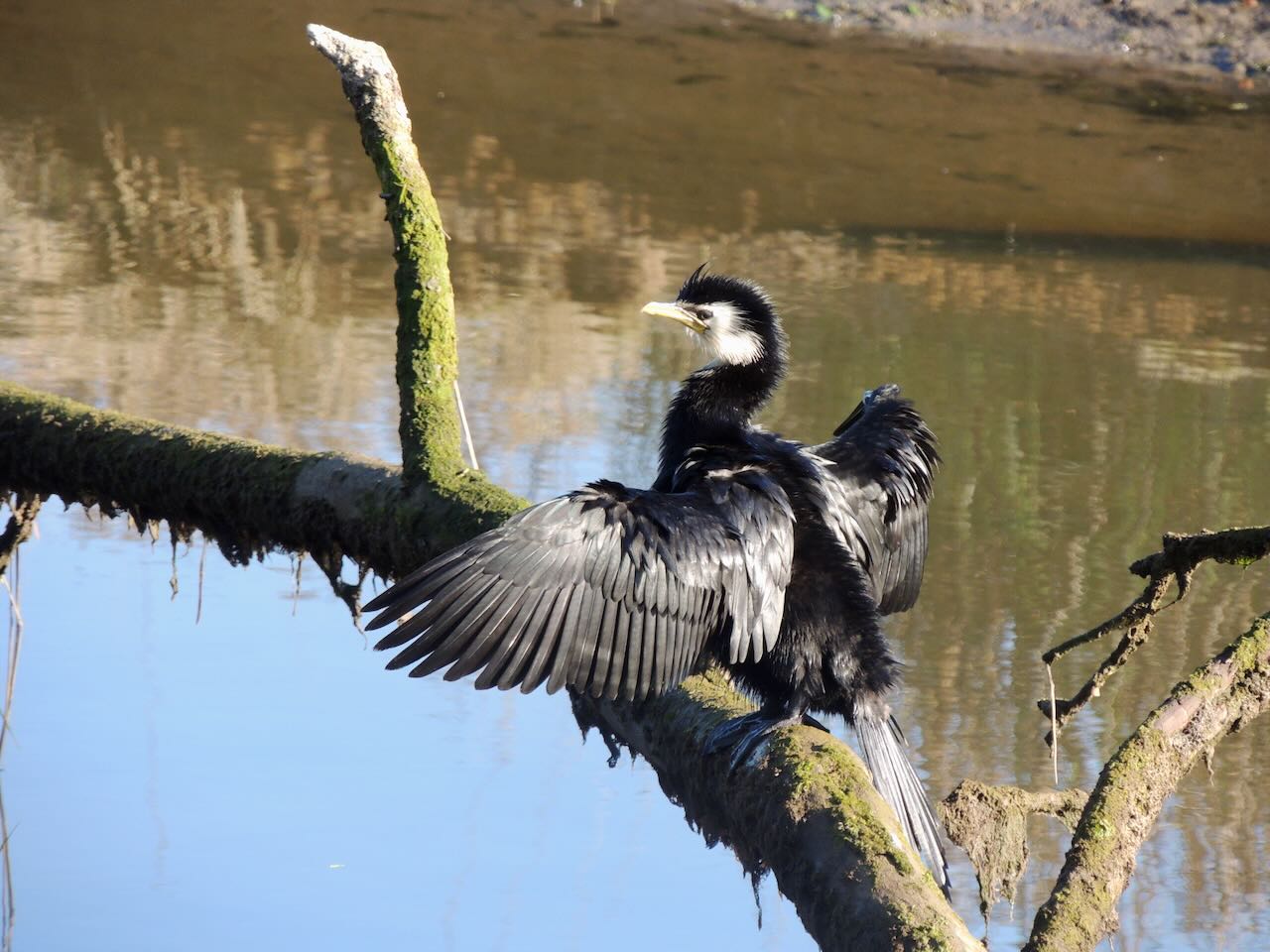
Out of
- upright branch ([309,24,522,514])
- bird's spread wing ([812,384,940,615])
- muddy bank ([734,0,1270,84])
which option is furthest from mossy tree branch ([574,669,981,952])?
muddy bank ([734,0,1270,84])

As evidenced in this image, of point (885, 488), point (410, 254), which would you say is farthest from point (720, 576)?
point (410, 254)

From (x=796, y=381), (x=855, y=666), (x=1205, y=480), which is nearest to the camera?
(x=855, y=666)

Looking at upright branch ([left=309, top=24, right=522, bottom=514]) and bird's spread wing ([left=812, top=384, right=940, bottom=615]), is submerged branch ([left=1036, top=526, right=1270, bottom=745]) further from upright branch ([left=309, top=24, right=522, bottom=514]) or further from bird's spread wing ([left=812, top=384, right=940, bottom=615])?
upright branch ([left=309, top=24, right=522, bottom=514])

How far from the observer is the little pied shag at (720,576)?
8.36 feet

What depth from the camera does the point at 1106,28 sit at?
1323 centimetres

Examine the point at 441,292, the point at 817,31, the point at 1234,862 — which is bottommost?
the point at 1234,862

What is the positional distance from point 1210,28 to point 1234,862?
1052 cm

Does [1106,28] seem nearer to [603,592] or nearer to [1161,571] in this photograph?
[1161,571]

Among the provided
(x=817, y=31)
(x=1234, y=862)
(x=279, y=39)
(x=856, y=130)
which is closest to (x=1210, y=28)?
(x=817, y=31)

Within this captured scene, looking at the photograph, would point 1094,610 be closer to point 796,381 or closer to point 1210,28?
point 796,381

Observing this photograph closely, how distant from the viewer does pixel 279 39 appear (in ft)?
39.7

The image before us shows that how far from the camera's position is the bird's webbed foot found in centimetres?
265

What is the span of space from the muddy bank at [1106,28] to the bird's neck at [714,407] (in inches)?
427

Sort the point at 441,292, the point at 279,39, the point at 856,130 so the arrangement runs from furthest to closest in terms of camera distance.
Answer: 1. the point at 279,39
2. the point at 856,130
3. the point at 441,292
